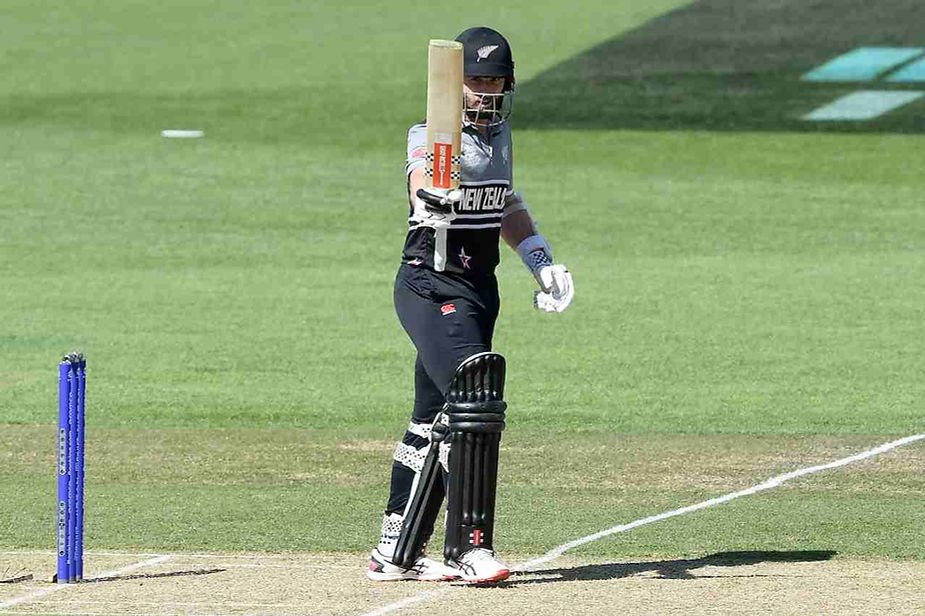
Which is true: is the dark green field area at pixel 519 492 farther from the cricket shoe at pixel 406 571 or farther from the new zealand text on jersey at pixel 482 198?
the new zealand text on jersey at pixel 482 198

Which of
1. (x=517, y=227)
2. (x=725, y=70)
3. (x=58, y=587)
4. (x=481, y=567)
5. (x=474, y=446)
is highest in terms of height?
(x=725, y=70)

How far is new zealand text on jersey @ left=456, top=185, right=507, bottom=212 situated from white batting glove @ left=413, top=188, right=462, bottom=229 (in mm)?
84

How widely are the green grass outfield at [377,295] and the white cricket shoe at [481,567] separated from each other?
1061mm

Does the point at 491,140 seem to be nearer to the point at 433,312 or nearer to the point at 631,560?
the point at 433,312

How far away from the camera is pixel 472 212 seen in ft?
28.7

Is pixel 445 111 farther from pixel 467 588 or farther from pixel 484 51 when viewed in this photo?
pixel 467 588

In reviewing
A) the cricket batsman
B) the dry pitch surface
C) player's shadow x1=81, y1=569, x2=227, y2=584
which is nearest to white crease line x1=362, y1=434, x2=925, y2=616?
the dry pitch surface

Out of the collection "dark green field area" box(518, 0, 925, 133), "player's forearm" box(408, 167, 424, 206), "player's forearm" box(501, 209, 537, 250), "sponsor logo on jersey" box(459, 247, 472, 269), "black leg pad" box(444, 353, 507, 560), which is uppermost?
"dark green field area" box(518, 0, 925, 133)

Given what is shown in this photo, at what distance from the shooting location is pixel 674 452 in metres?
12.7

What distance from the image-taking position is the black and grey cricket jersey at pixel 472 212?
8.72 m

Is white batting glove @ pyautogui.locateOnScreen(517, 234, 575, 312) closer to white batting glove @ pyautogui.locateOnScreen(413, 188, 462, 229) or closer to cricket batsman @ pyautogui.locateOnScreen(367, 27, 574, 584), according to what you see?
cricket batsman @ pyautogui.locateOnScreen(367, 27, 574, 584)

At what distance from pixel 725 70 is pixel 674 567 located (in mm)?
27411

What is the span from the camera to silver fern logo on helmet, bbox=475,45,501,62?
8742mm

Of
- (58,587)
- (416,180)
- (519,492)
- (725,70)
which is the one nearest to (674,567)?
(416,180)
